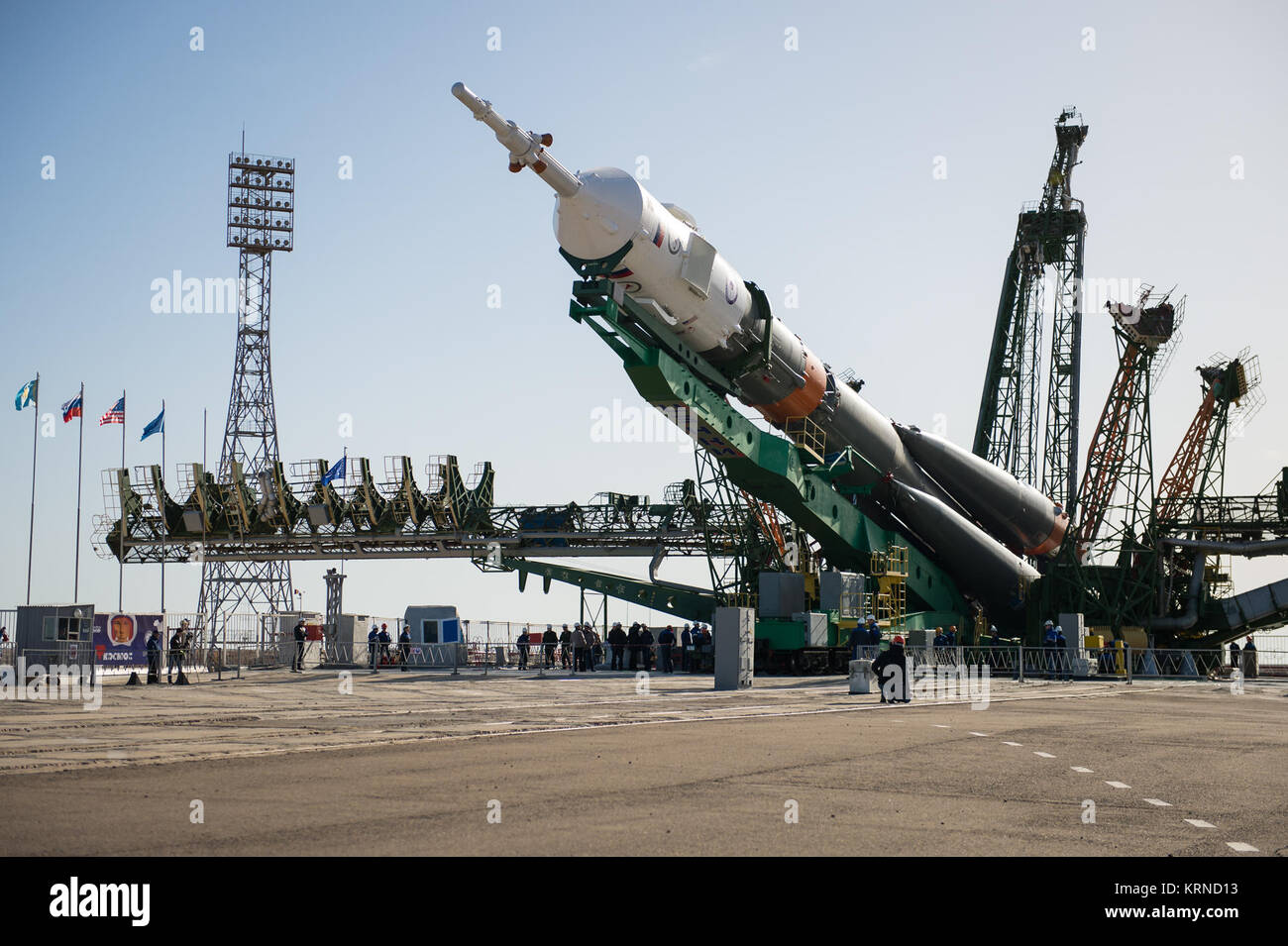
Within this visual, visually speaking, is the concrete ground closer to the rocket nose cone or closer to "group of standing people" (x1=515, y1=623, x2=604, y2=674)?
the rocket nose cone

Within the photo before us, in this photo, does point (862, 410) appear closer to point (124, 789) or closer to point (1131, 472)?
point (1131, 472)

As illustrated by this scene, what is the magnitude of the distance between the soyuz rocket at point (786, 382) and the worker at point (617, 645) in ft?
26.4

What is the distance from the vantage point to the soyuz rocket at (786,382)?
23266 millimetres

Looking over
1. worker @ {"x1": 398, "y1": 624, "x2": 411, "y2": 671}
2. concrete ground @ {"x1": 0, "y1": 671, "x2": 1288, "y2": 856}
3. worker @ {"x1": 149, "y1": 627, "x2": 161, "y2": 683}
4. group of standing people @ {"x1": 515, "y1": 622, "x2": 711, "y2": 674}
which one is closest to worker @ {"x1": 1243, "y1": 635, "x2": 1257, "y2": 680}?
group of standing people @ {"x1": 515, "y1": 622, "x2": 711, "y2": 674}

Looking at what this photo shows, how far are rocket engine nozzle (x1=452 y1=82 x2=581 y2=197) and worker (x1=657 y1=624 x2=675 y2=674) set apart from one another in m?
16.5

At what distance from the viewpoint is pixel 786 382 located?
96.2 ft

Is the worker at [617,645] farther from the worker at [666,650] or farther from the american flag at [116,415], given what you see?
the american flag at [116,415]

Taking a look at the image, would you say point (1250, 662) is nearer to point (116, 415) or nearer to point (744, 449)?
point (744, 449)

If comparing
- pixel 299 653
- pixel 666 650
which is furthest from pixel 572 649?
pixel 299 653

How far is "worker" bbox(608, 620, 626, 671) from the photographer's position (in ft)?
119

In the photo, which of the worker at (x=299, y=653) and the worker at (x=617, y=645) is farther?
the worker at (x=617, y=645)

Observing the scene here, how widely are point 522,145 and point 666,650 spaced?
17.8m

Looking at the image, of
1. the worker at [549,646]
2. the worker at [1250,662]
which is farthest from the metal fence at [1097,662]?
the worker at [549,646]

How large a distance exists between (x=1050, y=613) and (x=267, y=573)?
38762 mm
